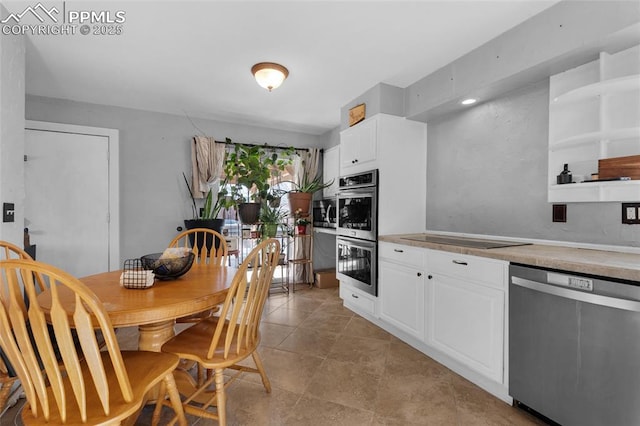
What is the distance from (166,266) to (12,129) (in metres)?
1.50

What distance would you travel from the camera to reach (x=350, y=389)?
1897 mm

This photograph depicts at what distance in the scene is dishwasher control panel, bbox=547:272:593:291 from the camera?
1372 mm

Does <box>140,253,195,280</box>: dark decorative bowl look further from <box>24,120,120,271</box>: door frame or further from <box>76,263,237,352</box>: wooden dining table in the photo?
<box>24,120,120,271</box>: door frame

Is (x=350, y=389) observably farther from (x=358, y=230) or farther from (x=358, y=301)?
(x=358, y=230)

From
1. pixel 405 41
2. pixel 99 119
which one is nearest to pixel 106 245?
pixel 99 119

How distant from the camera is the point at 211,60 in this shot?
2.48m

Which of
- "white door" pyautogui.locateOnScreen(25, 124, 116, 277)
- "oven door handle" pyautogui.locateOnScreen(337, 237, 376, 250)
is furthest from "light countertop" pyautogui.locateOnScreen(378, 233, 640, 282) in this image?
"white door" pyautogui.locateOnScreen(25, 124, 116, 277)

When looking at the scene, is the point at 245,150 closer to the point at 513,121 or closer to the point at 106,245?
the point at 106,245

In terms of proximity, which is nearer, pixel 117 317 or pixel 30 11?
pixel 117 317

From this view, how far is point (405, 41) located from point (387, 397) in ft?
8.26

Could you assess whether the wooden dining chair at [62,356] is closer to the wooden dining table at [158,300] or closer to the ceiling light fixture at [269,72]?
the wooden dining table at [158,300]

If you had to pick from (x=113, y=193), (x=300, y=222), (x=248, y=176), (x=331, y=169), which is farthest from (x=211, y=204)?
(x=331, y=169)

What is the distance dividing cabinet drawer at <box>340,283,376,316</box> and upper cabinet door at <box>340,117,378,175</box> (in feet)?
4.44

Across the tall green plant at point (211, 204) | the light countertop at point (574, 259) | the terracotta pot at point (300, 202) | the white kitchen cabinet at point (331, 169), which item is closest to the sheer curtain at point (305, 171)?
the white kitchen cabinet at point (331, 169)
